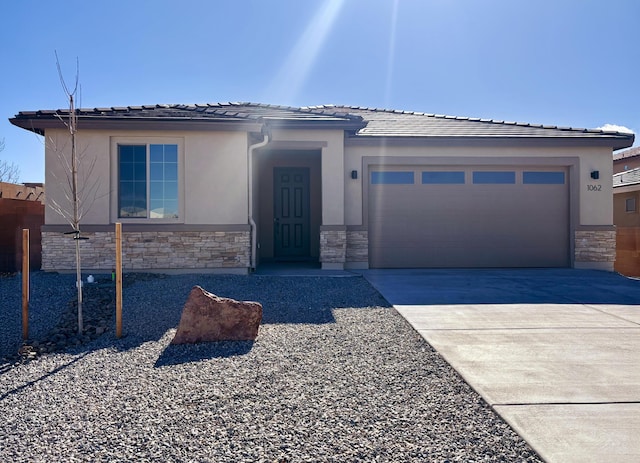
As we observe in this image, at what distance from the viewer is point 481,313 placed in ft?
19.5

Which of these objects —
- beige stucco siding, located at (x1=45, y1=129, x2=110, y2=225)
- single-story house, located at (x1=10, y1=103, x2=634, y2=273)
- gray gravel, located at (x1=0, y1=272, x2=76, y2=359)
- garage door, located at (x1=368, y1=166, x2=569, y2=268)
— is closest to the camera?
gray gravel, located at (x1=0, y1=272, x2=76, y2=359)

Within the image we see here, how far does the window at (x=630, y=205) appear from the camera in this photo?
13.6 meters

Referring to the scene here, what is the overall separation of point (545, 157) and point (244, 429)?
10734 millimetres

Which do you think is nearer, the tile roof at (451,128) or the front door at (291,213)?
the tile roof at (451,128)

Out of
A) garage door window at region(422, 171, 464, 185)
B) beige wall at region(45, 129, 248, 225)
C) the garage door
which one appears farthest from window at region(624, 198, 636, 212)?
beige wall at region(45, 129, 248, 225)

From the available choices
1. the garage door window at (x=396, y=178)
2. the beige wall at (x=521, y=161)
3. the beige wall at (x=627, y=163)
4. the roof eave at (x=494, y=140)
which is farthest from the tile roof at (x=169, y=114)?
the beige wall at (x=627, y=163)

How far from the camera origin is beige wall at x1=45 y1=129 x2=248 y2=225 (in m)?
8.83

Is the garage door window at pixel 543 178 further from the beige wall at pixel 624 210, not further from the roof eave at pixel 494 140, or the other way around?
the beige wall at pixel 624 210

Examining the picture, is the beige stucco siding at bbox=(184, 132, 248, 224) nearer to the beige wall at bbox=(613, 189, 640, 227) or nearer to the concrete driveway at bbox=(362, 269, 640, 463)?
the concrete driveway at bbox=(362, 269, 640, 463)

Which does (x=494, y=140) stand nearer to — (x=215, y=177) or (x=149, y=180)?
(x=215, y=177)

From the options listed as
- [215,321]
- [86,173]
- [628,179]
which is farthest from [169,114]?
[628,179]

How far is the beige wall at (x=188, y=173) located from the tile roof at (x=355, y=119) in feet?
1.26

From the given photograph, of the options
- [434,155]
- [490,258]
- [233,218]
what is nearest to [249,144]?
[233,218]

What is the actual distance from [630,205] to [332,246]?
10992 mm
